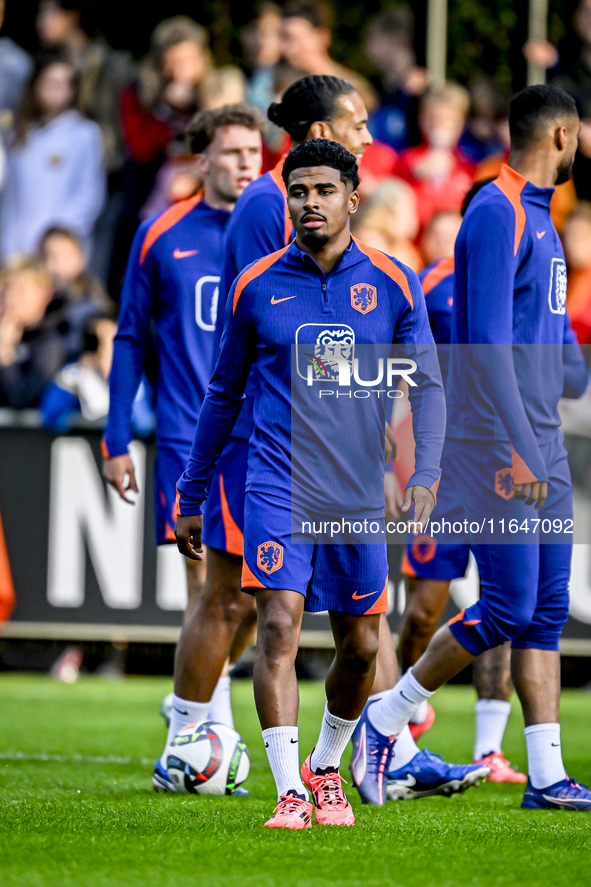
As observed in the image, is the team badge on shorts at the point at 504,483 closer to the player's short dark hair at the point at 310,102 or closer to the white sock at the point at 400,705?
→ the white sock at the point at 400,705

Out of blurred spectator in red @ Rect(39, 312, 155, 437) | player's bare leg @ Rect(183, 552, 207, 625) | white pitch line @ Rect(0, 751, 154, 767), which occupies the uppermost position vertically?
blurred spectator in red @ Rect(39, 312, 155, 437)

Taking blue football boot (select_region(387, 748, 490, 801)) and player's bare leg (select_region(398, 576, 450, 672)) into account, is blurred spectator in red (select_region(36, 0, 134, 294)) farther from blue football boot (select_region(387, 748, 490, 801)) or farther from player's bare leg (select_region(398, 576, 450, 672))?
blue football boot (select_region(387, 748, 490, 801))

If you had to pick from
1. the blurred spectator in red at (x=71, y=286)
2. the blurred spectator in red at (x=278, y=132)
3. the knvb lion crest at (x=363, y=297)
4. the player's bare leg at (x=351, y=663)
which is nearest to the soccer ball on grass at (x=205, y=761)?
the player's bare leg at (x=351, y=663)

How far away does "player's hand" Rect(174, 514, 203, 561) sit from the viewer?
429 cm

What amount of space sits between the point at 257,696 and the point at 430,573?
5.40 feet

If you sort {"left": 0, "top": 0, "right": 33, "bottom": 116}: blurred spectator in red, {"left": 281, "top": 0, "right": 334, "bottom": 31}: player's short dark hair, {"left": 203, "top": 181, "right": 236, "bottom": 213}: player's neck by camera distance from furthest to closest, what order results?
Answer: {"left": 0, "top": 0, "right": 33, "bottom": 116}: blurred spectator in red < {"left": 281, "top": 0, "right": 334, "bottom": 31}: player's short dark hair < {"left": 203, "top": 181, "right": 236, "bottom": 213}: player's neck

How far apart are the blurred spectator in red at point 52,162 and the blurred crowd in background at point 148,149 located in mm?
13

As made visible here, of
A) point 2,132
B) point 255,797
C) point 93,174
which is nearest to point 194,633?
point 255,797

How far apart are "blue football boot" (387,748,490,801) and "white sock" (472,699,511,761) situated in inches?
28.1

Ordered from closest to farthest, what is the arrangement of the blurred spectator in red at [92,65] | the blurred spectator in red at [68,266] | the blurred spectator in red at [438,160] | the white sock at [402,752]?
the white sock at [402,752] → the blurred spectator in red at [68,266] → the blurred spectator in red at [438,160] → the blurred spectator in red at [92,65]

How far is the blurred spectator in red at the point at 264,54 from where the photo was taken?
36.6 ft

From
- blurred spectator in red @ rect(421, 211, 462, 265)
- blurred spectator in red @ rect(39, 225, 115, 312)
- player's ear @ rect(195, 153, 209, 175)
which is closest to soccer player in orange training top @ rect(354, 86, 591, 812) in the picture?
player's ear @ rect(195, 153, 209, 175)

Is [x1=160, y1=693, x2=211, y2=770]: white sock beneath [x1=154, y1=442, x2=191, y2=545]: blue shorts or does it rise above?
beneath

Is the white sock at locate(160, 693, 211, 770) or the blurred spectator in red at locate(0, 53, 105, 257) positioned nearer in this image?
the white sock at locate(160, 693, 211, 770)
